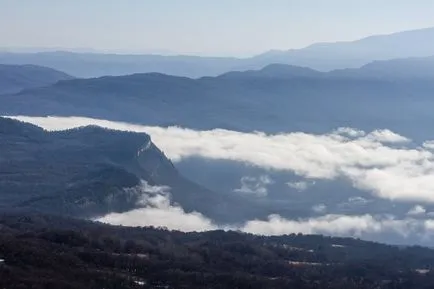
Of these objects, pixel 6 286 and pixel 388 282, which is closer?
pixel 6 286

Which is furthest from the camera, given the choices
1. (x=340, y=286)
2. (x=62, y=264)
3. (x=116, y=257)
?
(x=340, y=286)

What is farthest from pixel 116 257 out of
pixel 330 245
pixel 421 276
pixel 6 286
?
pixel 330 245

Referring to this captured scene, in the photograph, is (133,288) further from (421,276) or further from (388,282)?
(421,276)

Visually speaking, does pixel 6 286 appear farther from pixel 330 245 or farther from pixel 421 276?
pixel 330 245

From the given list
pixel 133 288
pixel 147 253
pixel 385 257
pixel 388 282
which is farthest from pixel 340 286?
pixel 385 257

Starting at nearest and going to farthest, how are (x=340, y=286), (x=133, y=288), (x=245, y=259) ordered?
(x=133, y=288)
(x=340, y=286)
(x=245, y=259)

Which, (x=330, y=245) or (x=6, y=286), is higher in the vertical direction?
(x=330, y=245)
